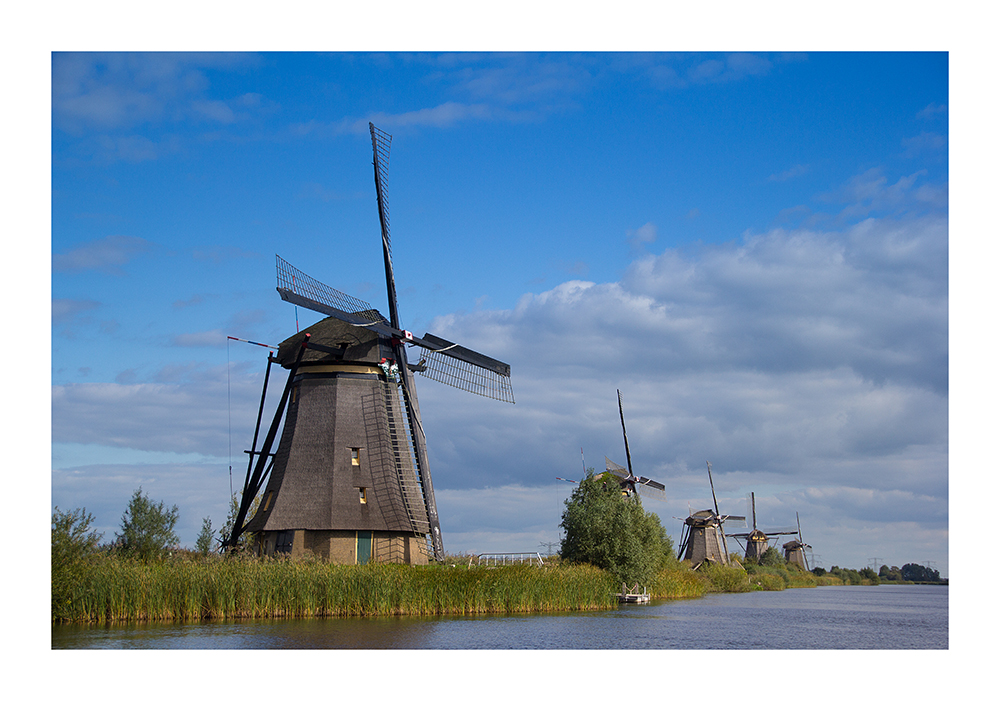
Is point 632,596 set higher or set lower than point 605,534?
lower

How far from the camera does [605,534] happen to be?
3080 cm

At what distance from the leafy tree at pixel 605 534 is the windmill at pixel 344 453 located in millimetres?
6806

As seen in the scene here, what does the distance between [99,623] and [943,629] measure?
20726 mm

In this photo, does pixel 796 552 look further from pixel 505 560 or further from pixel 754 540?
pixel 505 560

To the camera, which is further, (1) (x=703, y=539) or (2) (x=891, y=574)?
(2) (x=891, y=574)

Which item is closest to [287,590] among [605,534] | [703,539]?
[605,534]

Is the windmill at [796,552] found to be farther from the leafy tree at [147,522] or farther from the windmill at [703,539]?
the leafy tree at [147,522]

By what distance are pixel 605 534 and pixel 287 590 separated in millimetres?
13334

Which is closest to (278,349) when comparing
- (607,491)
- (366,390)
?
(366,390)

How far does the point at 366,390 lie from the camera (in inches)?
1035

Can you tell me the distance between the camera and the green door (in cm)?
2469

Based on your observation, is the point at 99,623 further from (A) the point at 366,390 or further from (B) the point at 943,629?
(B) the point at 943,629

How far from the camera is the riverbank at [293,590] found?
1866 centimetres

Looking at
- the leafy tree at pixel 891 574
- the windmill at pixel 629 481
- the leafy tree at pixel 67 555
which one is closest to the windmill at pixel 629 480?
the windmill at pixel 629 481
